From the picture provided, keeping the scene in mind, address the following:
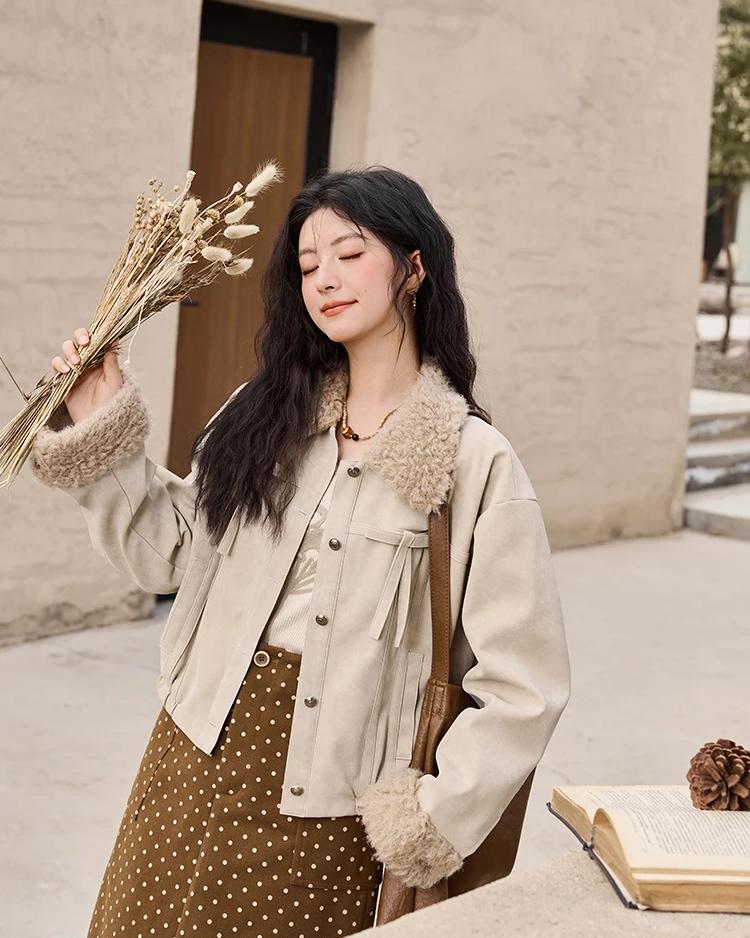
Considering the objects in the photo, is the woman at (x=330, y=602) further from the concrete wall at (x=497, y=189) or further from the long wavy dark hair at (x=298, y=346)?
the concrete wall at (x=497, y=189)

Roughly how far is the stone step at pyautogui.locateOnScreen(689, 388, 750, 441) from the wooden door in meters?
4.47

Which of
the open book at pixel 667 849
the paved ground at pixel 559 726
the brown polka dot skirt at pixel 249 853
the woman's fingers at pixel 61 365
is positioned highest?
the woman's fingers at pixel 61 365

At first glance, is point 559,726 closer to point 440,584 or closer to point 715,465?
point 440,584

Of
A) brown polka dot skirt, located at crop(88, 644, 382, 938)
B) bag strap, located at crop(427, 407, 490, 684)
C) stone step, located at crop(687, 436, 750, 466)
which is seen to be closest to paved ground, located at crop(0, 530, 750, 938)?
brown polka dot skirt, located at crop(88, 644, 382, 938)

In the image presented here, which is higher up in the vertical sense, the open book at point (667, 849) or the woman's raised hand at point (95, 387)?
the woman's raised hand at point (95, 387)

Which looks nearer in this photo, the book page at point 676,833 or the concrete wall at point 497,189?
the book page at point 676,833

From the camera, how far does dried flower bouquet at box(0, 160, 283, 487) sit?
203 cm

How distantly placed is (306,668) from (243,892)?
316mm

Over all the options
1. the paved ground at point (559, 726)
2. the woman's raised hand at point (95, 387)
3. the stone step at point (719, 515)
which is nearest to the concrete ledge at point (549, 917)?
the woman's raised hand at point (95, 387)

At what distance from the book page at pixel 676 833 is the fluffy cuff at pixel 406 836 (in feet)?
0.81

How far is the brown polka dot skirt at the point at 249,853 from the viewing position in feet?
6.44

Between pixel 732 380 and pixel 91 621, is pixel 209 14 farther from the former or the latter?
pixel 732 380

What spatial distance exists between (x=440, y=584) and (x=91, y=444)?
524 millimetres

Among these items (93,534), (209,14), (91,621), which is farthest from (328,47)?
(93,534)
